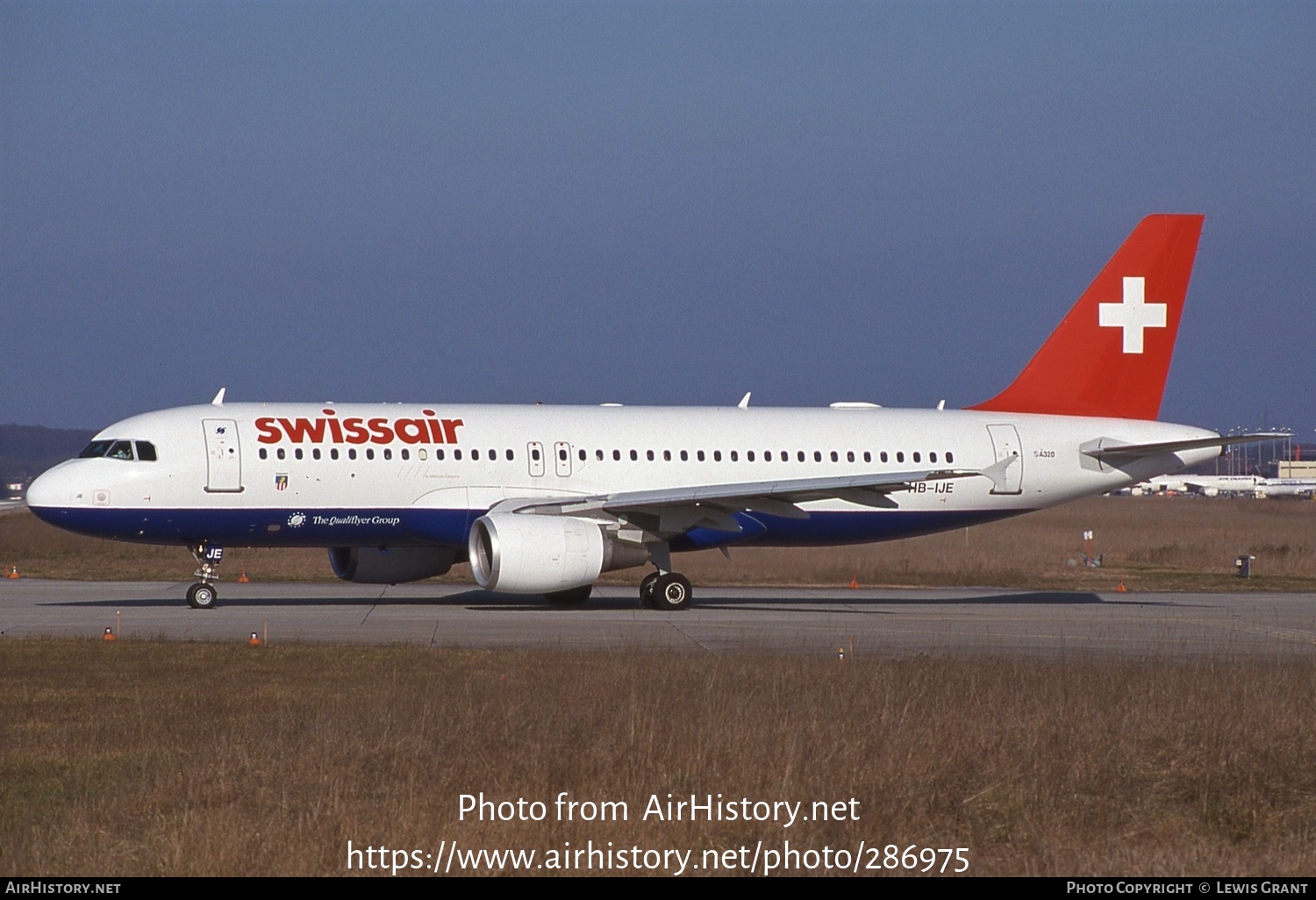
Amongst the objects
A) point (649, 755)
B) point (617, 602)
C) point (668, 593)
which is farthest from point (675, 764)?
point (617, 602)

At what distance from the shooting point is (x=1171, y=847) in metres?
8.50

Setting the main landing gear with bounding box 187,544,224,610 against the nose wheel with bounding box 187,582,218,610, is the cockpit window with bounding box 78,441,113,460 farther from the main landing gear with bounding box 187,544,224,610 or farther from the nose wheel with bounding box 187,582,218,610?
the nose wheel with bounding box 187,582,218,610

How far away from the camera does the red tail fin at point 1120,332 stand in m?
31.2

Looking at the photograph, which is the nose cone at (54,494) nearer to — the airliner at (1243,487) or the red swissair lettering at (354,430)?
the red swissair lettering at (354,430)

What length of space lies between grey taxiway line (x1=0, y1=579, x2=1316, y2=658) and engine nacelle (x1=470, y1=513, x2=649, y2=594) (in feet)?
2.02

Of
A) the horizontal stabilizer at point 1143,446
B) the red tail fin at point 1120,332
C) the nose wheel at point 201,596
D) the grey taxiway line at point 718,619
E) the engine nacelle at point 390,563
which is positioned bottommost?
the grey taxiway line at point 718,619

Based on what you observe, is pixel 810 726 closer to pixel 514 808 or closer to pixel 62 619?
pixel 514 808

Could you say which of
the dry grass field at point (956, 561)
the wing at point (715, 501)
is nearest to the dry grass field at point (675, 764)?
the wing at point (715, 501)

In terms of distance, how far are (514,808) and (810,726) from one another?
9.98ft

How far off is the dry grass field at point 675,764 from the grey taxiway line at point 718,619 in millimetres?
4681

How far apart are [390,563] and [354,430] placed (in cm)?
284

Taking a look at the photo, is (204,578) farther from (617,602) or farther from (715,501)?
(715,501)

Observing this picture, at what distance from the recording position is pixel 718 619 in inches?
958

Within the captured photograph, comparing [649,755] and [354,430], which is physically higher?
[354,430]
